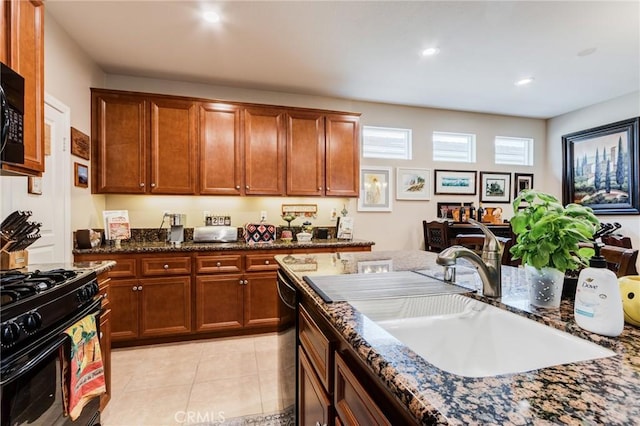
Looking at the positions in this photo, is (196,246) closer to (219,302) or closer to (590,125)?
(219,302)

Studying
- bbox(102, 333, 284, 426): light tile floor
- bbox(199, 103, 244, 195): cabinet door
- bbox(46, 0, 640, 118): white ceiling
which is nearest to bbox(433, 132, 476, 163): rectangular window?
bbox(46, 0, 640, 118): white ceiling

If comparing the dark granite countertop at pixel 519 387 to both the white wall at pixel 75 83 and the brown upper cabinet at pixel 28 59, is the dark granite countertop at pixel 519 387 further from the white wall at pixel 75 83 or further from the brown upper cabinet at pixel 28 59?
the white wall at pixel 75 83

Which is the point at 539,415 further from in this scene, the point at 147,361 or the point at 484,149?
the point at 484,149

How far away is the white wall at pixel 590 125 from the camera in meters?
3.76

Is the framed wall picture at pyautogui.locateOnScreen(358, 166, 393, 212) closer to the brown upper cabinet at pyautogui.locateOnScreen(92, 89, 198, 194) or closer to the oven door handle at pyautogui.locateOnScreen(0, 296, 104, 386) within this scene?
the brown upper cabinet at pyautogui.locateOnScreen(92, 89, 198, 194)

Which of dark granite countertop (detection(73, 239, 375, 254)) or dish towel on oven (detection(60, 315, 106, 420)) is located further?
dark granite countertop (detection(73, 239, 375, 254))

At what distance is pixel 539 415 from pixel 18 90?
2.15 metres

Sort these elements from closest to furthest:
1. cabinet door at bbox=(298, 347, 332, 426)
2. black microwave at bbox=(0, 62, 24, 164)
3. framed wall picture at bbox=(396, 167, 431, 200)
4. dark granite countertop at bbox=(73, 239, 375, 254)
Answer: cabinet door at bbox=(298, 347, 332, 426) < black microwave at bbox=(0, 62, 24, 164) < dark granite countertop at bbox=(73, 239, 375, 254) < framed wall picture at bbox=(396, 167, 431, 200)

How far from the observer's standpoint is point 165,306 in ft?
9.43

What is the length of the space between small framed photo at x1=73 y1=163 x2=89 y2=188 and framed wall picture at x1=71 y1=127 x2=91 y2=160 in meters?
0.09

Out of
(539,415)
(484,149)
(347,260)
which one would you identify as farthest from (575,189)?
(539,415)

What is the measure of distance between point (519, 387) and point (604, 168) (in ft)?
16.6

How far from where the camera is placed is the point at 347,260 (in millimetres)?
2016

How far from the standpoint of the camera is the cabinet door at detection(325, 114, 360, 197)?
12.0ft
